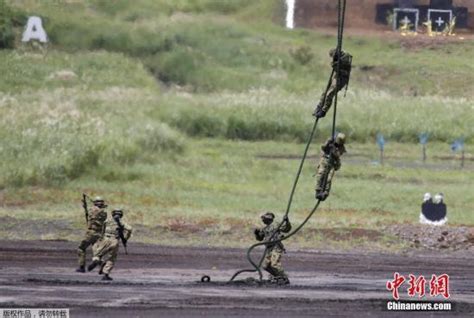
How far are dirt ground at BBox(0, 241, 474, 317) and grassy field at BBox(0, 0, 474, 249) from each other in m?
2.82

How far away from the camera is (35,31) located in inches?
2655

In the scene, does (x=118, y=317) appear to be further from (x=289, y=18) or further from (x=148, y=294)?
(x=289, y=18)

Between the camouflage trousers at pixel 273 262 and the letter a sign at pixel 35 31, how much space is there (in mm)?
42692

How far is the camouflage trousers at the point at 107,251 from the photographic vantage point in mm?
25812

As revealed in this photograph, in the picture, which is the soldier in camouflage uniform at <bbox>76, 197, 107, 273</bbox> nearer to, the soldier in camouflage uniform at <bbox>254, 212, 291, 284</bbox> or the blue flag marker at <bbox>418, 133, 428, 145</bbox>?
the soldier in camouflage uniform at <bbox>254, 212, 291, 284</bbox>

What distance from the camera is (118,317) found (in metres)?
21.4

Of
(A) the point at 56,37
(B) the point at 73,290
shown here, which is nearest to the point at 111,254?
(B) the point at 73,290

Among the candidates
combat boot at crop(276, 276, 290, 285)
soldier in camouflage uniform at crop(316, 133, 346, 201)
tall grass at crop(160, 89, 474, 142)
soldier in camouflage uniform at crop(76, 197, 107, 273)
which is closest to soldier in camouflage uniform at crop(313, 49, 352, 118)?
soldier in camouflage uniform at crop(316, 133, 346, 201)

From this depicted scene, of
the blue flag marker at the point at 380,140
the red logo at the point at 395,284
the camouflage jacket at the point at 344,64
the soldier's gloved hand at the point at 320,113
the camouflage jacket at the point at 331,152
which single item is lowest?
the red logo at the point at 395,284

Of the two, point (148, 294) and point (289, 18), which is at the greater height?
point (289, 18)

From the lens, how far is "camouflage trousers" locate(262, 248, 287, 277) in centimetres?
2525

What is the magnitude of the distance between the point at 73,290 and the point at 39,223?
39.3ft

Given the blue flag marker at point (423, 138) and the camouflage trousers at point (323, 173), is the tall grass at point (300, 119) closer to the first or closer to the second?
the blue flag marker at point (423, 138)

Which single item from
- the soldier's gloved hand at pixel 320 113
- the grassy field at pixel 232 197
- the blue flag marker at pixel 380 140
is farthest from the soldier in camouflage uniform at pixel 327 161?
the blue flag marker at pixel 380 140
